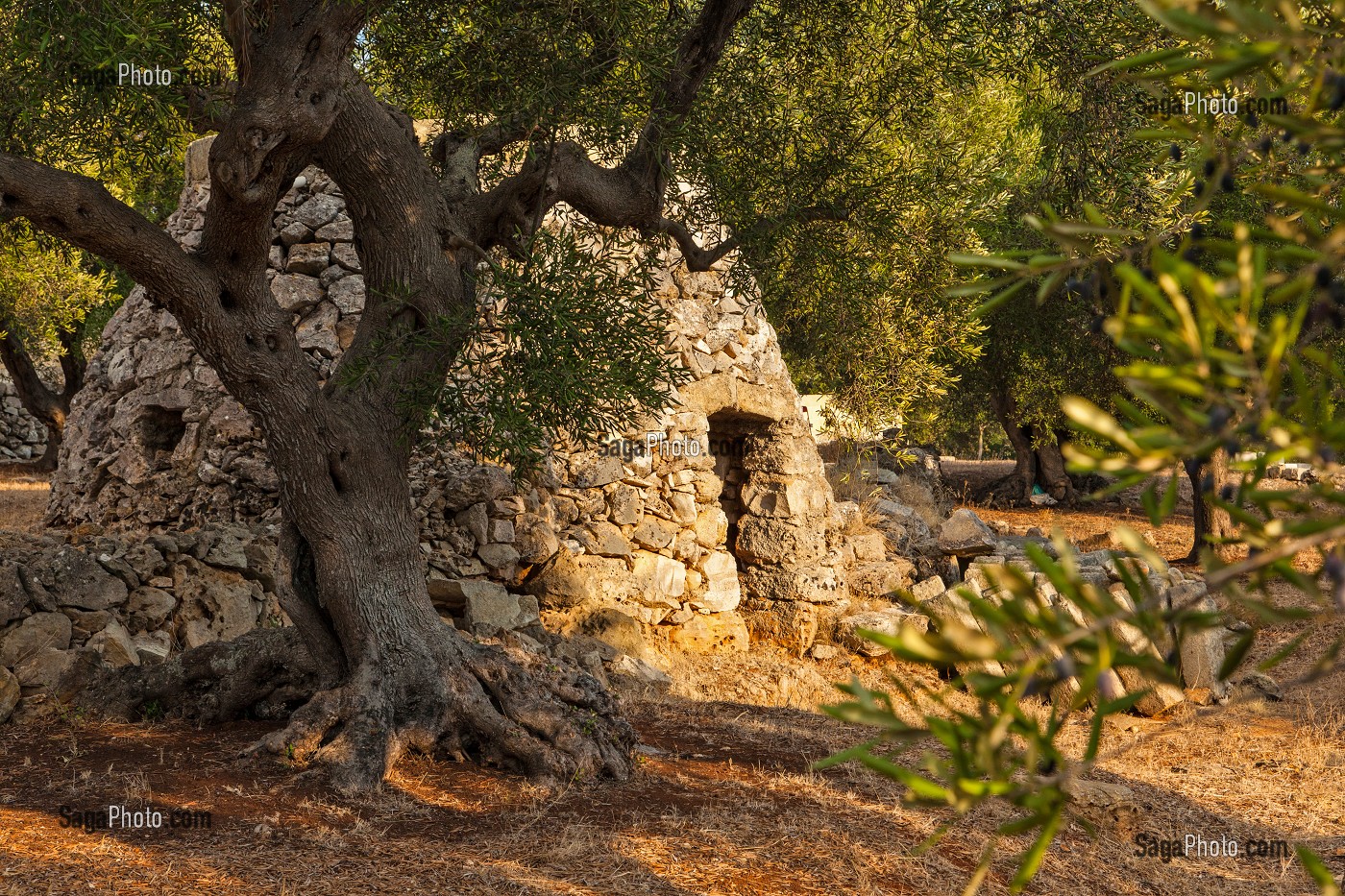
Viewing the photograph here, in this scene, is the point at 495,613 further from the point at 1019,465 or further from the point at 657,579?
the point at 1019,465

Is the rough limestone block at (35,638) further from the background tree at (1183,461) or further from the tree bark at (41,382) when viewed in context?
the tree bark at (41,382)

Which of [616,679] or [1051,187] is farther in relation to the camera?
[616,679]

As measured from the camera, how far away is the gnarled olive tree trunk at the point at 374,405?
6.07 metres

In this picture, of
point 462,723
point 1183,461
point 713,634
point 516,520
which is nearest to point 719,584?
point 713,634

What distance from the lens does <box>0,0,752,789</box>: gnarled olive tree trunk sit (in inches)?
239

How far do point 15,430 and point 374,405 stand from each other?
86.9 feet

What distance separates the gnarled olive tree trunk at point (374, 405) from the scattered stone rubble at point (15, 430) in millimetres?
24220

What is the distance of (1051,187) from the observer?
7.50m

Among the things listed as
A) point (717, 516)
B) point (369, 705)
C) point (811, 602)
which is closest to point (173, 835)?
point (369, 705)

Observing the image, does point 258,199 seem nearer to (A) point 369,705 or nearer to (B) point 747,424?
(A) point 369,705

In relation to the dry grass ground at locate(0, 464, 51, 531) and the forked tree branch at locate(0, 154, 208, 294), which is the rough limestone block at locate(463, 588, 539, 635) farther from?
the dry grass ground at locate(0, 464, 51, 531)

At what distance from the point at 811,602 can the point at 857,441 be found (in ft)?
14.4

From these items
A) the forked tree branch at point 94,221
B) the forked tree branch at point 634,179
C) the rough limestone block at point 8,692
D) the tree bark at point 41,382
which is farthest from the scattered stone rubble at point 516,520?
the tree bark at point 41,382

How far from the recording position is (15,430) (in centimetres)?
2848
